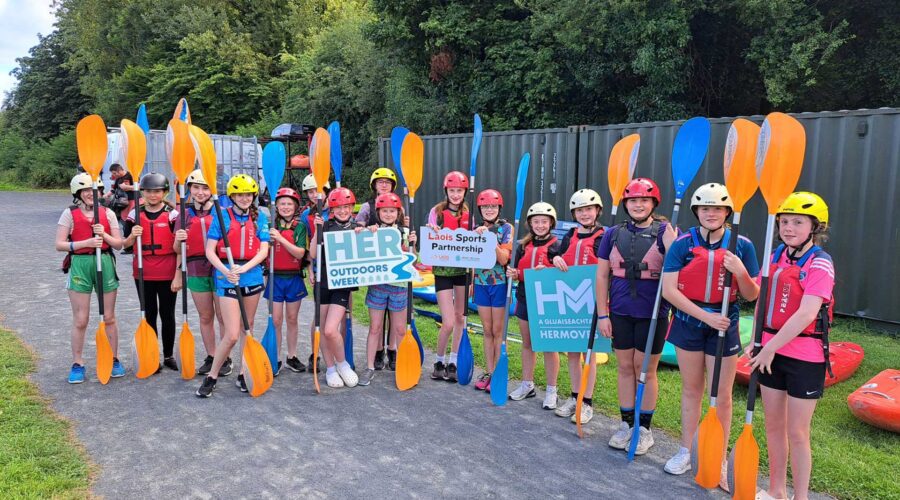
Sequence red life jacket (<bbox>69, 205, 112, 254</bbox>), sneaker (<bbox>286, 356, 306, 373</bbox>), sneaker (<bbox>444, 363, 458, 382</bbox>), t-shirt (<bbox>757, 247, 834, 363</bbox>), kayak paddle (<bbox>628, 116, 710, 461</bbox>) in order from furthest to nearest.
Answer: sneaker (<bbox>286, 356, 306, 373</bbox>) → sneaker (<bbox>444, 363, 458, 382</bbox>) → red life jacket (<bbox>69, 205, 112, 254</bbox>) → kayak paddle (<bbox>628, 116, 710, 461</bbox>) → t-shirt (<bbox>757, 247, 834, 363</bbox>)

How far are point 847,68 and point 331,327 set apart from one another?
50.4 ft

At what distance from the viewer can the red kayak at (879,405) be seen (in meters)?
4.71

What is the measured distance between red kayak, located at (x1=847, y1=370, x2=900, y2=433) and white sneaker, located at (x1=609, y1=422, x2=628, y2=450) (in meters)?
1.87

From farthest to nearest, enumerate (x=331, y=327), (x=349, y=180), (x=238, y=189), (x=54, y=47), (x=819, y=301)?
1. (x=54, y=47)
2. (x=349, y=180)
3. (x=331, y=327)
4. (x=238, y=189)
5. (x=819, y=301)

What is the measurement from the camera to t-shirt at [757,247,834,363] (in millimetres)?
3361

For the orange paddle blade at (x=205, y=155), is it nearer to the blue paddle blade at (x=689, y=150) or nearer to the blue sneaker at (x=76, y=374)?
the blue sneaker at (x=76, y=374)

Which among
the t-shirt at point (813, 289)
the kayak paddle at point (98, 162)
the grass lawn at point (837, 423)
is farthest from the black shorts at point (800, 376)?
the kayak paddle at point (98, 162)

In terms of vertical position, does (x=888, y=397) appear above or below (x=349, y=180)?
below

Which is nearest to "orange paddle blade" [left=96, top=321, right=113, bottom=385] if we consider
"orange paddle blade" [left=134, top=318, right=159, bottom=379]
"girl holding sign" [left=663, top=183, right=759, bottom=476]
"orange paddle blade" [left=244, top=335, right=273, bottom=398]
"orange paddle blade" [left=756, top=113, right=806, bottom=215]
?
"orange paddle blade" [left=134, top=318, right=159, bottom=379]

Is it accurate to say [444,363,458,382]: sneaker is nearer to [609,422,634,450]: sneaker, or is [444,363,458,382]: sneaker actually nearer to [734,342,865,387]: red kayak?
[609,422,634,450]: sneaker

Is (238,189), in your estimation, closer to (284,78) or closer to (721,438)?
(721,438)

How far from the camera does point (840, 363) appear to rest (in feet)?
20.1

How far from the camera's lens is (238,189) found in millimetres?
5449

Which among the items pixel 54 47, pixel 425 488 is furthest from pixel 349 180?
pixel 54 47
